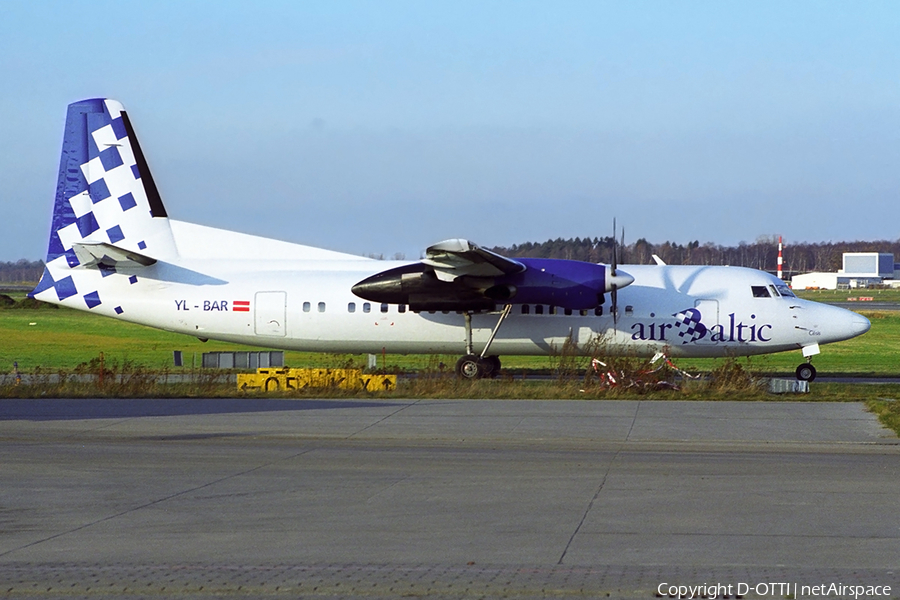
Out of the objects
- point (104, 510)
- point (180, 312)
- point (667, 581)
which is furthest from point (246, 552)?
point (180, 312)

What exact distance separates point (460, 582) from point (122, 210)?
2228 centimetres

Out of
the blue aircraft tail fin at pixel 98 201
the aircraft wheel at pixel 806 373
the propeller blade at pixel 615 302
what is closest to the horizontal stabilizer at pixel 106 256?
the blue aircraft tail fin at pixel 98 201

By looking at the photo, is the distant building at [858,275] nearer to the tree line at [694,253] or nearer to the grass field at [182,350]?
the tree line at [694,253]

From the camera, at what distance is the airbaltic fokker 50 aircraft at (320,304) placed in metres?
26.5

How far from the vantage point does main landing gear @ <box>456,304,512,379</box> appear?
1031 inches

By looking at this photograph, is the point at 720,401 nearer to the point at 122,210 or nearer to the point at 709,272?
the point at 709,272

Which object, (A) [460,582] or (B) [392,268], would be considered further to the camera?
(B) [392,268]

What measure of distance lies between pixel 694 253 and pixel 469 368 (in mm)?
64983

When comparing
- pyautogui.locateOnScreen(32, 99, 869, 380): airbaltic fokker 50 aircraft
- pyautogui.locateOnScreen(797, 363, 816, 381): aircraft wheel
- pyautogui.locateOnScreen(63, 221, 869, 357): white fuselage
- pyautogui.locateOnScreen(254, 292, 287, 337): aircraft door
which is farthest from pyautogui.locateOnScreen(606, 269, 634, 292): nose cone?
pyautogui.locateOnScreen(254, 292, 287, 337): aircraft door

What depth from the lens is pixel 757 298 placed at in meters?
26.8

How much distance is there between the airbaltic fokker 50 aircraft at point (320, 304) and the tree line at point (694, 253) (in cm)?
260

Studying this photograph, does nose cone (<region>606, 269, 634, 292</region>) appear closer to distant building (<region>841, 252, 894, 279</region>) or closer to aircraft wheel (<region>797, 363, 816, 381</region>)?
aircraft wheel (<region>797, 363, 816, 381</region>)

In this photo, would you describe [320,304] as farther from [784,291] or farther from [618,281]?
[784,291]

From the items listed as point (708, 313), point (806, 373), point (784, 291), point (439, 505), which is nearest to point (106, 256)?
point (708, 313)
